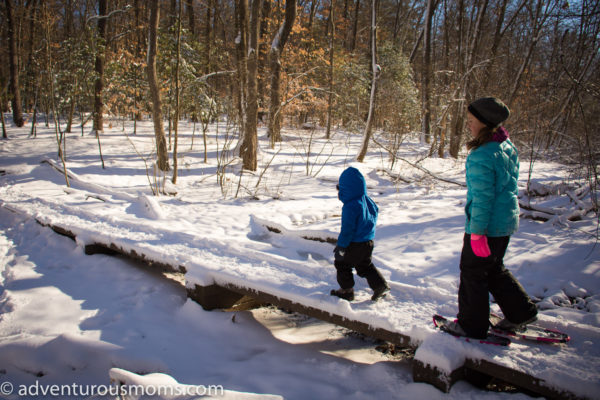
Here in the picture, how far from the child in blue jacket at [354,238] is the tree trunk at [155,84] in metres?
7.70

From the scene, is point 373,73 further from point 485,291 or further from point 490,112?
point 485,291

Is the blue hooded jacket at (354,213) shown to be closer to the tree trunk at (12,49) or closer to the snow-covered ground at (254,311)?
the snow-covered ground at (254,311)

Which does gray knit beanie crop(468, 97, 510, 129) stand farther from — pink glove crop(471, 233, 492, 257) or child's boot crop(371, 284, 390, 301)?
child's boot crop(371, 284, 390, 301)

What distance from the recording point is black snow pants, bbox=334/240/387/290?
2887 millimetres

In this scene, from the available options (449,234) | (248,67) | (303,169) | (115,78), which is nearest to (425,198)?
(449,234)

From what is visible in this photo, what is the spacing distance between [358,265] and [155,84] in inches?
322

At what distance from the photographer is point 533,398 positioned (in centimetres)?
207


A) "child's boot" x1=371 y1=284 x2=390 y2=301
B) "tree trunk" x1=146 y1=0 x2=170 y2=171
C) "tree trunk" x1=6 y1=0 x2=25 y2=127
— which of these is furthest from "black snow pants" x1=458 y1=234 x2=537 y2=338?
"tree trunk" x1=6 y1=0 x2=25 y2=127

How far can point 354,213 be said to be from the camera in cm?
285

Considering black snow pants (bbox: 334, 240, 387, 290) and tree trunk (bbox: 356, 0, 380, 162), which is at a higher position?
tree trunk (bbox: 356, 0, 380, 162)

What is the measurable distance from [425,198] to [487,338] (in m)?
5.41

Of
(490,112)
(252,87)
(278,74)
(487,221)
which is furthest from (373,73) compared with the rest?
(487,221)

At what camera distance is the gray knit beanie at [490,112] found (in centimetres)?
225

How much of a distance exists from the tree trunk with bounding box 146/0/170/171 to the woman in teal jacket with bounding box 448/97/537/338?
8.45 meters
